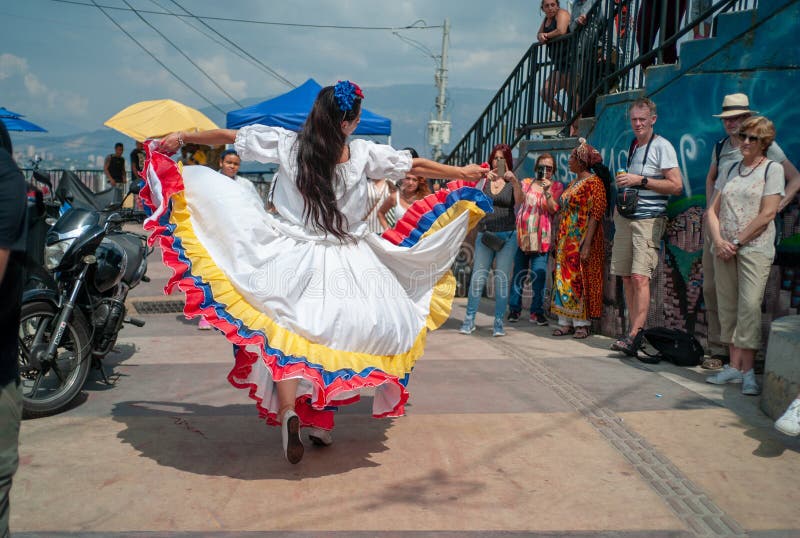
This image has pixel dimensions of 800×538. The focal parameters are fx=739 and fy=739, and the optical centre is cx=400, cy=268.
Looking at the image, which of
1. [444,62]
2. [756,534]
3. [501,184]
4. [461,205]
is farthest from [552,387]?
[444,62]

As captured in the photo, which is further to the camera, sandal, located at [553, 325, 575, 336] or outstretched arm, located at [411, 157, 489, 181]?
sandal, located at [553, 325, 575, 336]

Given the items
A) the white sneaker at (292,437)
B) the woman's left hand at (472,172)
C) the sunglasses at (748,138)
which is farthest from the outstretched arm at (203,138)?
the sunglasses at (748,138)

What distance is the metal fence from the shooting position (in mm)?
7863

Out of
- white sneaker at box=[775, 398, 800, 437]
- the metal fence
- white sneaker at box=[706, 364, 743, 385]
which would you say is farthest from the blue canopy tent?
white sneaker at box=[775, 398, 800, 437]

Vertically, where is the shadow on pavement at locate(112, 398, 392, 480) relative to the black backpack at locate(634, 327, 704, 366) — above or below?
below

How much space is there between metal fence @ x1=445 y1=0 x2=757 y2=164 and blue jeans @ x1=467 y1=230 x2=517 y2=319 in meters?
2.29

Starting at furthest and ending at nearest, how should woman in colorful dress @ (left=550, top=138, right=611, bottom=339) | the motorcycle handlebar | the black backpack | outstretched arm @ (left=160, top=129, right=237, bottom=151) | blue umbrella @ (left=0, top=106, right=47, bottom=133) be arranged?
blue umbrella @ (left=0, top=106, right=47, bottom=133) → woman in colorful dress @ (left=550, top=138, right=611, bottom=339) → the black backpack → the motorcycle handlebar → outstretched arm @ (left=160, top=129, right=237, bottom=151)

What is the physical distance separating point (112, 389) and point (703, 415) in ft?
13.8

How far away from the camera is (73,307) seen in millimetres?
4926

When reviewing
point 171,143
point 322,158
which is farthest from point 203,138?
point 322,158

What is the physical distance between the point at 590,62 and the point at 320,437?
6.91 m

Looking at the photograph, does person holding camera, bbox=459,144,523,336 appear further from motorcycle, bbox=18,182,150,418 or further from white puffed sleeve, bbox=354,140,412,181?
white puffed sleeve, bbox=354,140,412,181

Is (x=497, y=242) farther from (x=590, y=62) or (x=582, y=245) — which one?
(x=590, y=62)

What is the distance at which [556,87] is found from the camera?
1033cm
